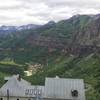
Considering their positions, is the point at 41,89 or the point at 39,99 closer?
the point at 39,99

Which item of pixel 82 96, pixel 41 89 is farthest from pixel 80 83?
pixel 41 89

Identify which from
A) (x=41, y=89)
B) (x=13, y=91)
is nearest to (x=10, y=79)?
(x=13, y=91)

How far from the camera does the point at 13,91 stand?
112 m

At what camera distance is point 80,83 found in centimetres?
10788

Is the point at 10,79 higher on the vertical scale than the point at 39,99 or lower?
higher

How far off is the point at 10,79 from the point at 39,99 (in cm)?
1862

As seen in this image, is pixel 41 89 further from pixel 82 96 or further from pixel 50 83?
pixel 82 96

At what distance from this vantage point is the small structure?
10750 cm

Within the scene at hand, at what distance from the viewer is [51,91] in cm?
10825

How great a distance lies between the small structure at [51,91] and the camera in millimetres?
107500

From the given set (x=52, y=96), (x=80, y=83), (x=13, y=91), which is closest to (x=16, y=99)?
(x=13, y=91)

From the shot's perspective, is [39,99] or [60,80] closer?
[39,99]

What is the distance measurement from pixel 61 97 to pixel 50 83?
17.5 ft

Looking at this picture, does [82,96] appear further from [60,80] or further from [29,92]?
[29,92]
